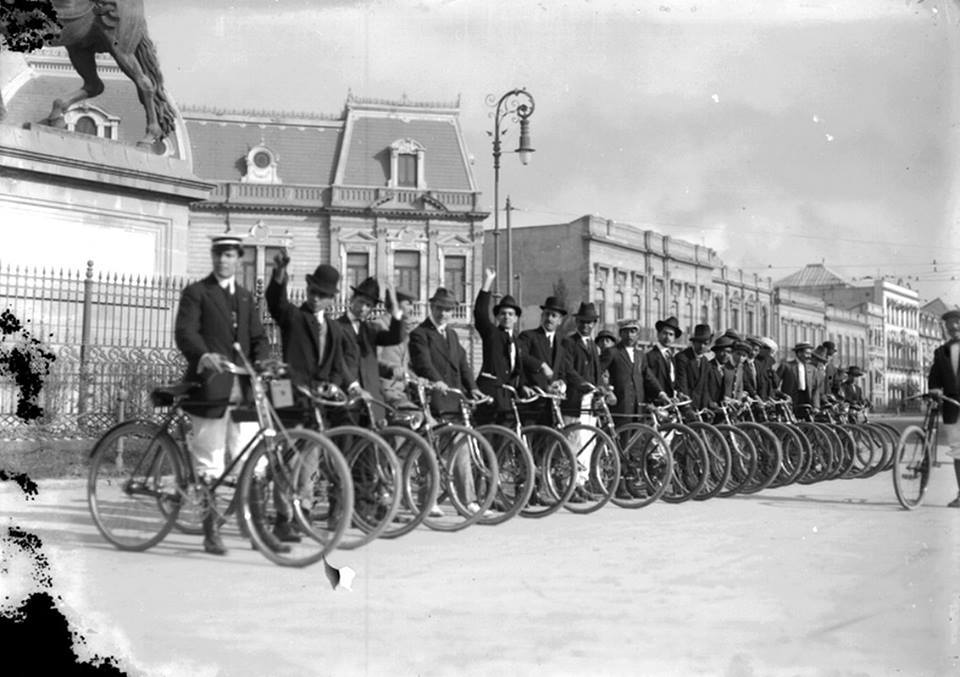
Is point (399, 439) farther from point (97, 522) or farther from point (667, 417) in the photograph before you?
point (667, 417)

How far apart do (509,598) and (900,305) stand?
1485 cm

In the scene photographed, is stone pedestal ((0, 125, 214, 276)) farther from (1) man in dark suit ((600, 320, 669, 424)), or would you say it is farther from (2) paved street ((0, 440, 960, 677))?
(1) man in dark suit ((600, 320, 669, 424))

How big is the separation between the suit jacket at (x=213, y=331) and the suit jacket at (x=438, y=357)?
2.06 m

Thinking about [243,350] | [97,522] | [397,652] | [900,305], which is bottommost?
[397,652]

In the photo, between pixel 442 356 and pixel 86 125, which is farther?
pixel 86 125

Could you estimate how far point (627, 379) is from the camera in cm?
1023

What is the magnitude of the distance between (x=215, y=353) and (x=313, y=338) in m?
0.92

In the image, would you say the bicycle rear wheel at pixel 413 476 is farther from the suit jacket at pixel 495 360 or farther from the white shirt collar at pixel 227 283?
the suit jacket at pixel 495 360

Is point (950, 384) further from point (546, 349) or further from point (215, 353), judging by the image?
point (215, 353)

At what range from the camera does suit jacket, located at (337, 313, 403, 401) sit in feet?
23.2

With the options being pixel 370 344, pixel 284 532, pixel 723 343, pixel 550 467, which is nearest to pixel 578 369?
pixel 550 467

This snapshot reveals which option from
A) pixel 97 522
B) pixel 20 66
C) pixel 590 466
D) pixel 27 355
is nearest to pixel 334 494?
pixel 97 522

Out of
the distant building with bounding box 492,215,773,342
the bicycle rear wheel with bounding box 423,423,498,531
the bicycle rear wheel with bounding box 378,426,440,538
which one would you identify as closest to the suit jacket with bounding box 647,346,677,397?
the bicycle rear wheel with bounding box 423,423,498,531

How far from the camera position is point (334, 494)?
5477 millimetres
